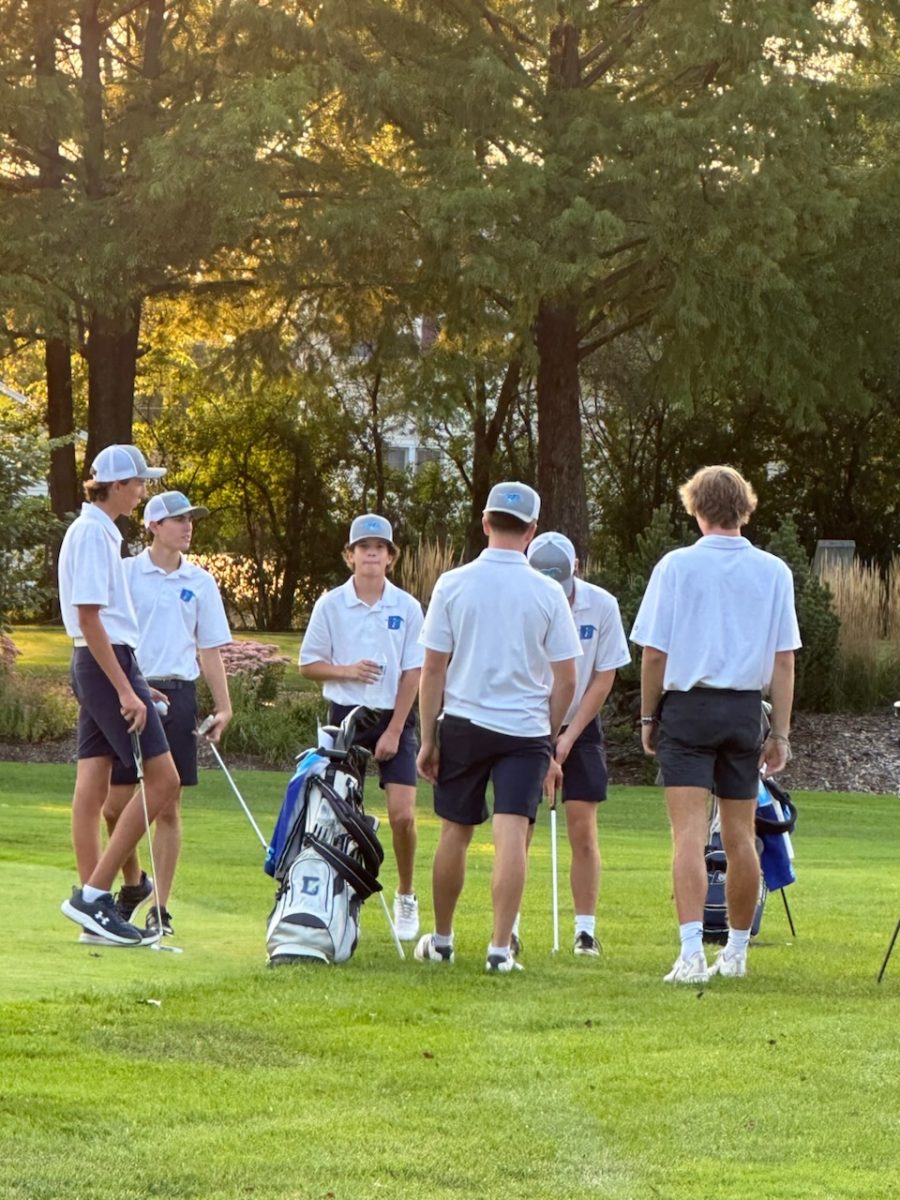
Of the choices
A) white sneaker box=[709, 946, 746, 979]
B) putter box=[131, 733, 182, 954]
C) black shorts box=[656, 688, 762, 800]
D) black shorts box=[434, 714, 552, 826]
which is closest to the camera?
black shorts box=[656, 688, 762, 800]

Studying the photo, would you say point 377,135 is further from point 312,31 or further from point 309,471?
point 309,471

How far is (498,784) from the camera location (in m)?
8.17

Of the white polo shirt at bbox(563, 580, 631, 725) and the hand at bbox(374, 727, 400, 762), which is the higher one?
the white polo shirt at bbox(563, 580, 631, 725)

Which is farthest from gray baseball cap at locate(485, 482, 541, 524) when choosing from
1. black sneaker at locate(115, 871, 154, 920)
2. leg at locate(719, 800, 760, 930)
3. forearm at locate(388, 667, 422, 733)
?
black sneaker at locate(115, 871, 154, 920)

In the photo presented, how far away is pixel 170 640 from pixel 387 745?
1.07 m

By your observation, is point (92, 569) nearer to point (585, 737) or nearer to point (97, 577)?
point (97, 577)

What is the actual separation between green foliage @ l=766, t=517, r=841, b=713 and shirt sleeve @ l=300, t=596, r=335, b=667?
541 inches

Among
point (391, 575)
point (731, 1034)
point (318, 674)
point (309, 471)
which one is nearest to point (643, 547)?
point (391, 575)

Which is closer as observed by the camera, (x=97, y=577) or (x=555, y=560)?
(x=97, y=577)

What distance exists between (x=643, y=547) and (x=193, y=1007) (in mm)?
15506

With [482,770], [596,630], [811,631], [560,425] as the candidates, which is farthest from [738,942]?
[560,425]

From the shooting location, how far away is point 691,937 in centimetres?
804

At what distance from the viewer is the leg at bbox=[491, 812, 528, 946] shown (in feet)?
26.3

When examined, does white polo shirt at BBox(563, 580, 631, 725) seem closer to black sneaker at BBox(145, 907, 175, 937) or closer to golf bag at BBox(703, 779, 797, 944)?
golf bag at BBox(703, 779, 797, 944)
